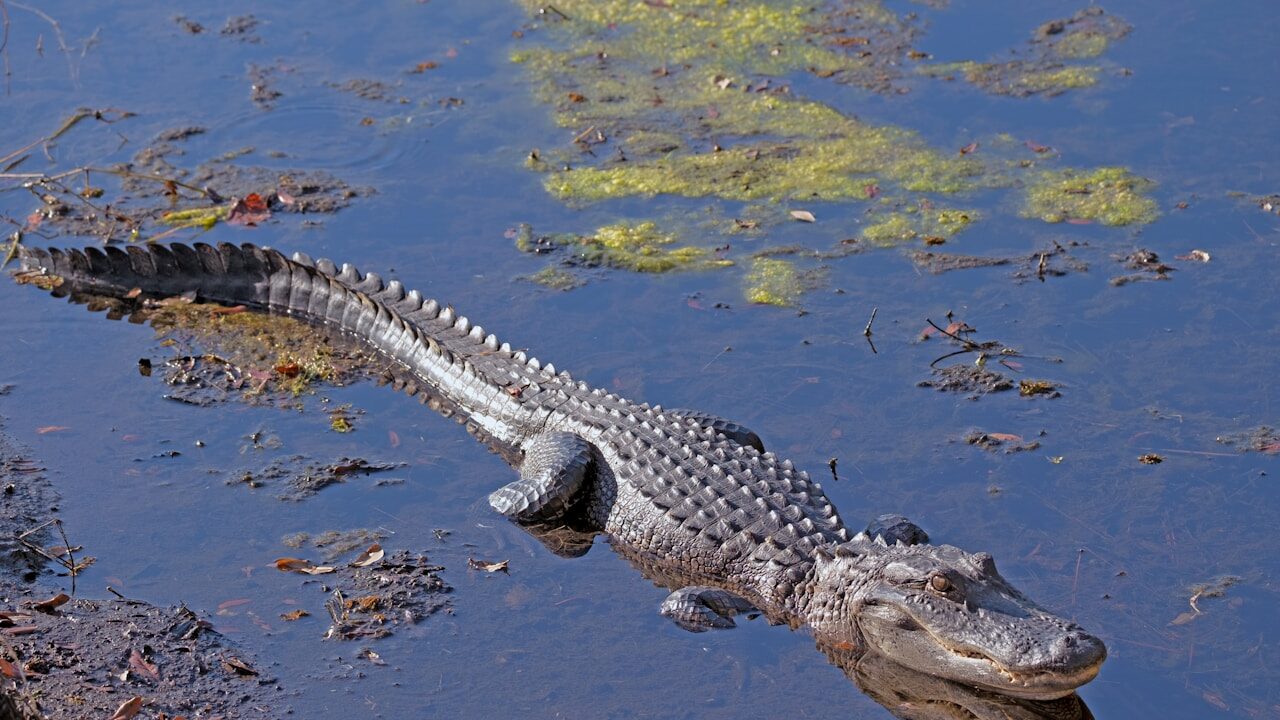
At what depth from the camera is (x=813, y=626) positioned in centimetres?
568

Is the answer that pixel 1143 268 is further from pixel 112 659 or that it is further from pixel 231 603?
pixel 112 659

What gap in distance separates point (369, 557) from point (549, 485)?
0.85 meters

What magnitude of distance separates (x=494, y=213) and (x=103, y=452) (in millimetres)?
2911

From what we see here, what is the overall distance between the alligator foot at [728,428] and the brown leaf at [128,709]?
270 cm

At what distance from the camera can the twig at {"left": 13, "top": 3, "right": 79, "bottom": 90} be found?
34.6 feet

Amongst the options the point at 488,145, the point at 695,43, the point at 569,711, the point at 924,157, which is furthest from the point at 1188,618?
the point at 695,43

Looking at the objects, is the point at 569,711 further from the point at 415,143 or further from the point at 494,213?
the point at 415,143

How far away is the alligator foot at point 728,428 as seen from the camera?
662 centimetres

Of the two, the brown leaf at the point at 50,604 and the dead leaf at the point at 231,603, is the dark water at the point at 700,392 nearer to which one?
the dead leaf at the point at 231,603

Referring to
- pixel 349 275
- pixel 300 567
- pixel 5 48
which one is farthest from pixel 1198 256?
pixel 5 48

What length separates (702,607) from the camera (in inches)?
223

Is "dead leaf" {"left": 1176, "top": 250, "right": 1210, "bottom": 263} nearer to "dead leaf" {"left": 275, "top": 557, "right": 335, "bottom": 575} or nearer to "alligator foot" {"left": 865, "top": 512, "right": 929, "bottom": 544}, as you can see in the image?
"alligator foot" {"left": 865, "top": 512, "right": 929, "bottom": 544}

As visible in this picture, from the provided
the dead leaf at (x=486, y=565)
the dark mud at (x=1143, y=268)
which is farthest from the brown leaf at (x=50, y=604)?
the dark mud at (x=1143, y=268)

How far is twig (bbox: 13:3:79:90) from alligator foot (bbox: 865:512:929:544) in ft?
23.8
